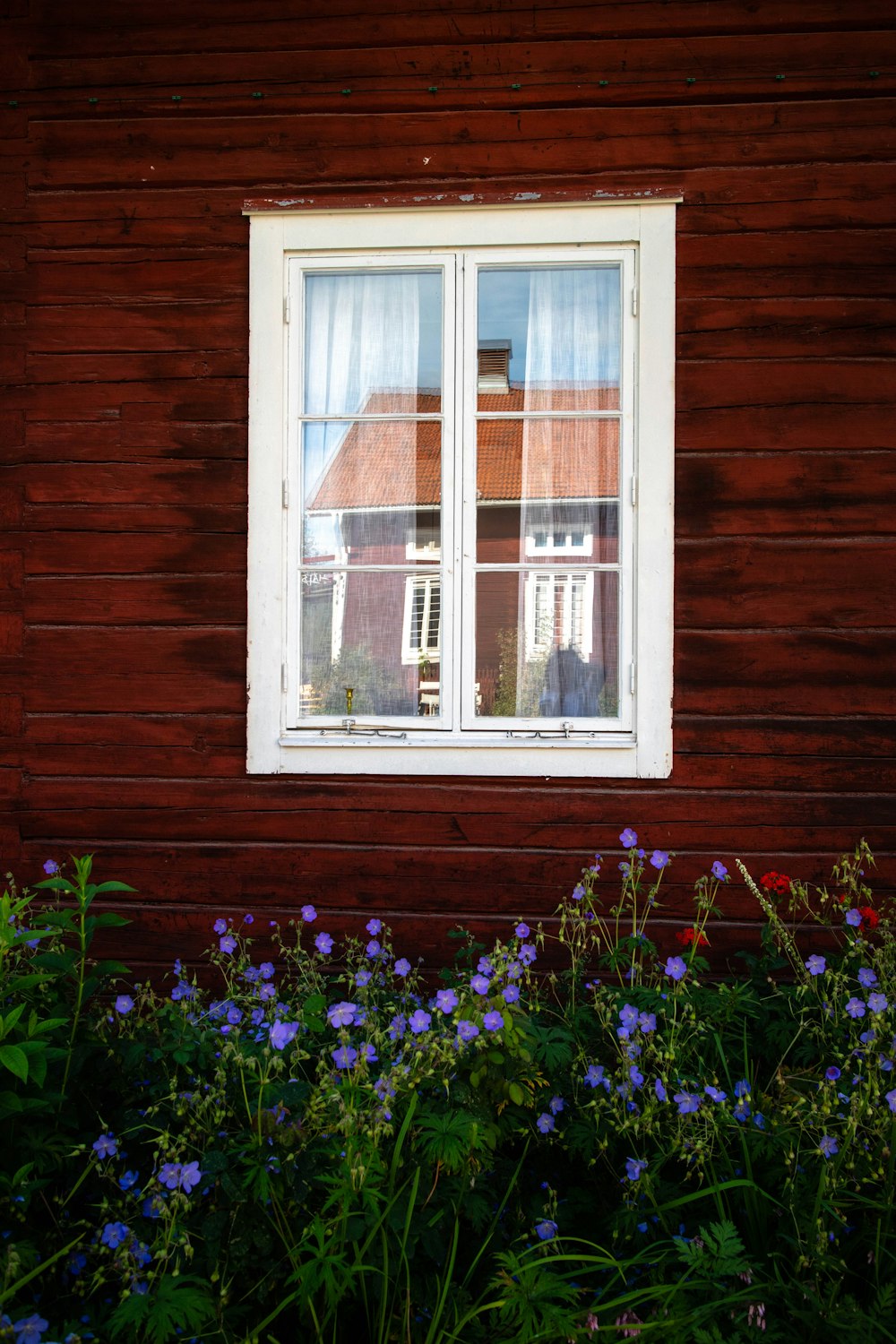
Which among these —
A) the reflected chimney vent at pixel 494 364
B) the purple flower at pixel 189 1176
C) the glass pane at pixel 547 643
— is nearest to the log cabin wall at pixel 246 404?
the glass pane at pixel 547 643

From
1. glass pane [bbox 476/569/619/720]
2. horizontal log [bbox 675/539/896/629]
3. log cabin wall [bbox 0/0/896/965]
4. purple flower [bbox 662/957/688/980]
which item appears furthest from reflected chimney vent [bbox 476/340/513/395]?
purple flower [bbox 662/957/688/980]

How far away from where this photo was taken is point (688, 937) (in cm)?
264

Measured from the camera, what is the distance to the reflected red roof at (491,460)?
10.1 feet

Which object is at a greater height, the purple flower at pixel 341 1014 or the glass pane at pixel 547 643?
the glass pane at pixel 547 643

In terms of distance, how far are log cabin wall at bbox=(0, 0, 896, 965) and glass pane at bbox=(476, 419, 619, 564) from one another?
29 centimetres

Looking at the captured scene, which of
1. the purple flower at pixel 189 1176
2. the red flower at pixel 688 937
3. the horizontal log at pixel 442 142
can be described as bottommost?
the purple flower at pixel 189 1176

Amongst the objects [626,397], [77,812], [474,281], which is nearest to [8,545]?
[77,812]

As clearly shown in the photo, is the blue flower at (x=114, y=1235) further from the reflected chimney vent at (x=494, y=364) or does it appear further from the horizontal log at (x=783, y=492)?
the reflected chimney vent at (x=494, y=364)

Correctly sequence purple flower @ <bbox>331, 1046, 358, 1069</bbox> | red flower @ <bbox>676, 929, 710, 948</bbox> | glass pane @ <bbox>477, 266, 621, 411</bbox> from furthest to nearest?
1. glass pane @ <bbox>477, 266, 621, 411</bbox>
2. red flower @ <bbox>676, 929, 710, 948</bbox>
3. purple flower @ <bbox>331, 1046, 358, 1069</bbox>

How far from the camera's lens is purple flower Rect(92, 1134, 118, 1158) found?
1839 mm

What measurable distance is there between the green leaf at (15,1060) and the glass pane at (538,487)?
1.88 meters

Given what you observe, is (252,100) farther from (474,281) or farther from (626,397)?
(626,397)

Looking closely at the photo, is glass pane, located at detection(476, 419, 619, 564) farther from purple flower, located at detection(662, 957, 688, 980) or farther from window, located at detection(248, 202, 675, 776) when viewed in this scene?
purple flower, located at detection(662, 957, 688, 980)

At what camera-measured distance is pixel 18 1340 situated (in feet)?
5.09
